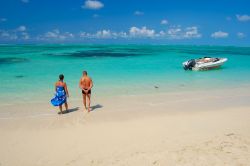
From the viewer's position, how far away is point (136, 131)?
7.46 metres

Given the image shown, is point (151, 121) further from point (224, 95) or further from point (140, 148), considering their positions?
point (224, 95)

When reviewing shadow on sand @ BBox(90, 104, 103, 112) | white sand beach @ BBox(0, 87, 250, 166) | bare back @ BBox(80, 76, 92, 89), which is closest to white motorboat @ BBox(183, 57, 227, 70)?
white sand beach @ BBox(0, 87, 250, 166)

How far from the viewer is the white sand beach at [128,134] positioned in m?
5.68

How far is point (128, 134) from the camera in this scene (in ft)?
23.7

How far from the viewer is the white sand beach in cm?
568

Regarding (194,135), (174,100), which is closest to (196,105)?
(174,100)

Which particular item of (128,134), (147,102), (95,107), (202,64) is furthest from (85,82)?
(202,64)

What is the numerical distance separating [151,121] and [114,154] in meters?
2.67

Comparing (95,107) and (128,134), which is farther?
(95,107)

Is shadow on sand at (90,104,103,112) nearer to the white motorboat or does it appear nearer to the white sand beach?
the white sand beach

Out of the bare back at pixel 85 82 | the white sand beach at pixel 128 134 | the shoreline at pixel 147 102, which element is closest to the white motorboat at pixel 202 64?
the shoreline at pixel 147 102

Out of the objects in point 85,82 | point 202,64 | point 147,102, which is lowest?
point 147,102

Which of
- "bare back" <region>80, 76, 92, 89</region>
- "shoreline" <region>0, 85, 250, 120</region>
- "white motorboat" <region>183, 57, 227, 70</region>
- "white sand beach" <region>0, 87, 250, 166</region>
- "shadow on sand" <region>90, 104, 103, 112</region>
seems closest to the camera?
"white sand beach" <region>0, 87, 250, 166</region>

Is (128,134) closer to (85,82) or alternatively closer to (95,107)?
(85,82)
